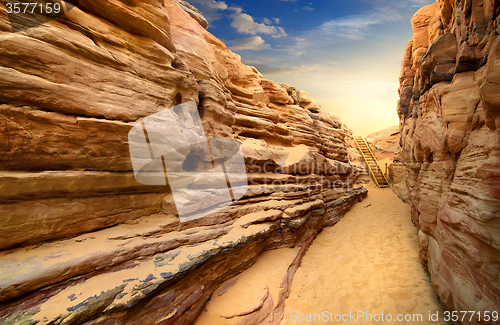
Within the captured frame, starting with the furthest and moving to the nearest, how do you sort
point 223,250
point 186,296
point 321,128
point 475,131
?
point 321,128
point 223,250
point 475,131
point 186,296

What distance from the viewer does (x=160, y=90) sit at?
13.1ft

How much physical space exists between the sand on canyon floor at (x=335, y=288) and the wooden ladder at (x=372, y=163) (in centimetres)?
987

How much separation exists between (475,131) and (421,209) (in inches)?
92.7

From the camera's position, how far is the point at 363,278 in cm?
463

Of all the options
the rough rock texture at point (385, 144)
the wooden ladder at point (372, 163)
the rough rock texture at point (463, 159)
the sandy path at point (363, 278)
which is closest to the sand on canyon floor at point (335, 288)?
the sandy path at point (363, 278)

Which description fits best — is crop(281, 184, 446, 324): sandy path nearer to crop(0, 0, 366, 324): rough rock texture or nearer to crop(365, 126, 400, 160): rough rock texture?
crop(0, 0, 366, 324): rough rock texture

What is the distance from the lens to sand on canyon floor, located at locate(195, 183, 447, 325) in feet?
11.5

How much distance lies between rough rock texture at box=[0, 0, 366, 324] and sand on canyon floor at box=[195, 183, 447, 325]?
0.31 m

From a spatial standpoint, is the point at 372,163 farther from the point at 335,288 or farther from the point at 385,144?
the point at 335,288

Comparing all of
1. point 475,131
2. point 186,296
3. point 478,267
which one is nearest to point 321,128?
point 475,131

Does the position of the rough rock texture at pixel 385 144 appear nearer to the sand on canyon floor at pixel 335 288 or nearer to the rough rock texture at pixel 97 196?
the sand on canyon floor at pixel 335 288

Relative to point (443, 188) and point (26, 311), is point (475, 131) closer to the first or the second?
point (443, 188)

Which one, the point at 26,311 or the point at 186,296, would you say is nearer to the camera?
the point at 26,311

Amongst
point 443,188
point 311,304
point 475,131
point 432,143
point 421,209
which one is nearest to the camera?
point 475,131
